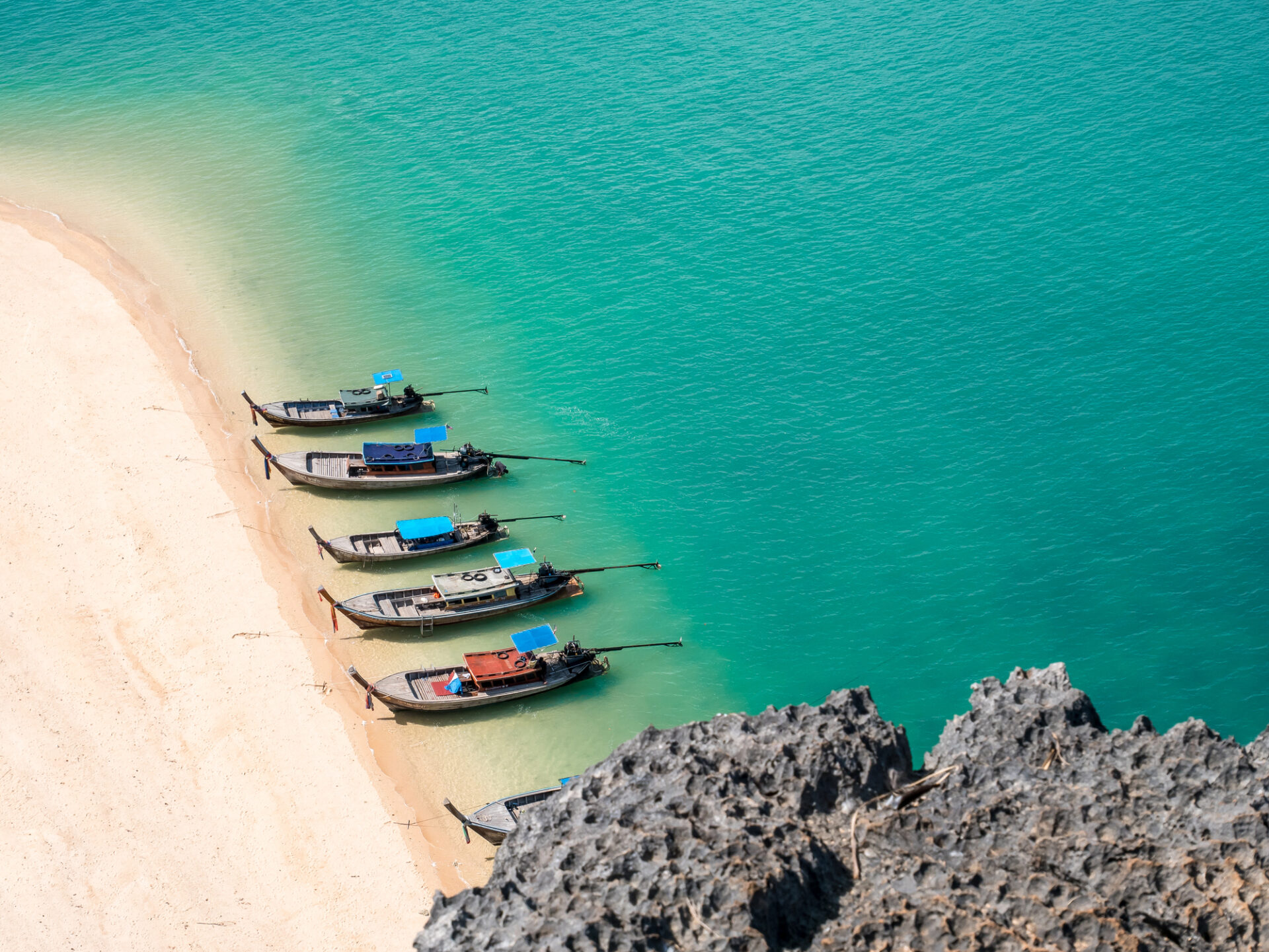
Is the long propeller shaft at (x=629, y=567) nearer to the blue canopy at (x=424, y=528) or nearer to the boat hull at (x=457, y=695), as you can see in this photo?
the boat hull at (x=457, y=695)

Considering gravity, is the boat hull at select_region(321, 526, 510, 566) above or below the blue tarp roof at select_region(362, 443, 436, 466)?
below

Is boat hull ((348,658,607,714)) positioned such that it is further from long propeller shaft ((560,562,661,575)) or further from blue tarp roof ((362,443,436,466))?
blue tarp roof ((362,443,436,466))

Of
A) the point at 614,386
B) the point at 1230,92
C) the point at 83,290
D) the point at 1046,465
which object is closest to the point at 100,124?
the point at 83,290

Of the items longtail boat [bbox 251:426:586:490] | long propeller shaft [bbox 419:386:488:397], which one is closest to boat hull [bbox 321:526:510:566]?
longtail boat [bbox 251:426:586:490]

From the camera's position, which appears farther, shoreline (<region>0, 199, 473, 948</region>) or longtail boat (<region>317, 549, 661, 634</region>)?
longtail boat (<region>317, 549, 661, 634</region>)

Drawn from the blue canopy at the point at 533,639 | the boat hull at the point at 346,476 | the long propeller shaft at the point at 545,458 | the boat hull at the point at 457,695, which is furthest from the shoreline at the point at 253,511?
the long propeller shaft at the point at 545,458

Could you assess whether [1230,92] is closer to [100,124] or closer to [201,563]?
[201,563]

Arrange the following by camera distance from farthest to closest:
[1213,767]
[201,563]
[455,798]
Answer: [201,563] < [455,798] < [1213,767]
